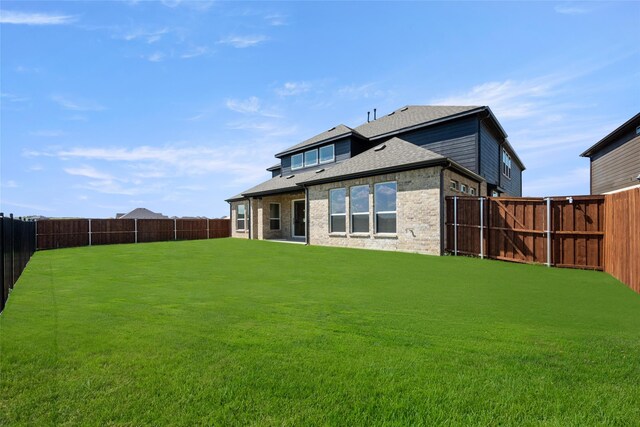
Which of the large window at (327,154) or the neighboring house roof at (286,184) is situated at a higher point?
the large window at (327,154)

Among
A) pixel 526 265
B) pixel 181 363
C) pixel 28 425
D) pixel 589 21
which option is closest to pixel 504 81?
pixel 589 21

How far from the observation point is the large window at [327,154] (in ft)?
60.1

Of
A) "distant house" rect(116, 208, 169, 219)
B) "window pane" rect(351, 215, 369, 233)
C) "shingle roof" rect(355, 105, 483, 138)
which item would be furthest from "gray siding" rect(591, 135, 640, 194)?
"distant house" rect(116, 208, 169, 219)

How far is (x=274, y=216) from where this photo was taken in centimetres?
2128

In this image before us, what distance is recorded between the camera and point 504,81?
9.05 meters

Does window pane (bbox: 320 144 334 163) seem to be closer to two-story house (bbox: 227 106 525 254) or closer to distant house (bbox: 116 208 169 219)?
two-story house (bbox: 227 106 525 254)

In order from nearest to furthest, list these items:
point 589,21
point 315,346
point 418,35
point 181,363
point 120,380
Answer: point 120,380 → point 181,363 → point 315,346 → point 589,21 → point 418,35

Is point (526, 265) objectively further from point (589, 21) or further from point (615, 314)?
point (589, 21)

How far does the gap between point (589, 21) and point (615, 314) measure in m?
6.86

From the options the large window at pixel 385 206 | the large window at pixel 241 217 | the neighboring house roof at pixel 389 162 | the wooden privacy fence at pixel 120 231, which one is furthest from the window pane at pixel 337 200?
the wooden privacy fence at pixel 120 231

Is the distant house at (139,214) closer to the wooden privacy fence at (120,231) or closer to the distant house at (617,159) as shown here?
the wooden privacy fence at (120,231)

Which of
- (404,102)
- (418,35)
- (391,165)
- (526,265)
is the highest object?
(404,102)

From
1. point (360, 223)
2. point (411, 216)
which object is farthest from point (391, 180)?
point (360, 223)

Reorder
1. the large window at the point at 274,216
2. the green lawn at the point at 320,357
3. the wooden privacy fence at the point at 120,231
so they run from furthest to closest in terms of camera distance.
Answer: the large window at the point at 274,216
the wooden privacy fence at the point at 120,231
the green lawn at the point at 320,357
